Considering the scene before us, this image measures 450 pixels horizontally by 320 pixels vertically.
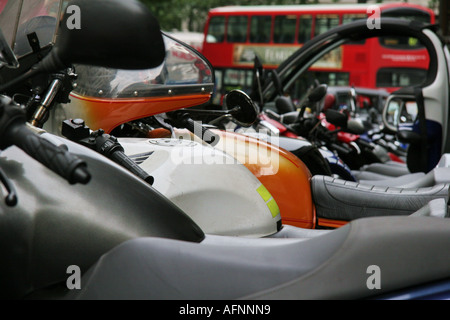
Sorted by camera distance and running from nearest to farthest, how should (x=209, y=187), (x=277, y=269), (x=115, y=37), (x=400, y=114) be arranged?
(x=115, y=37) → (x=277, y=269) → (x=209, y=187) → (x=400, y=114)

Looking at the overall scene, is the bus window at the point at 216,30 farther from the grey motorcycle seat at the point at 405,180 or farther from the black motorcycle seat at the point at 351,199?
the black motorcycle seat at the point at 351,199

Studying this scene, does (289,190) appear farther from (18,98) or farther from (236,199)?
(18,98)

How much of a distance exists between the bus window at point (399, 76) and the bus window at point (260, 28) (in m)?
3.68

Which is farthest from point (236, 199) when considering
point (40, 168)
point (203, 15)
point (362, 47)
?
point (203, 15)

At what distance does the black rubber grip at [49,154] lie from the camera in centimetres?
102

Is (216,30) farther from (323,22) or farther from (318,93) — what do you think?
(318,93)

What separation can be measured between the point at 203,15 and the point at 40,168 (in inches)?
1130

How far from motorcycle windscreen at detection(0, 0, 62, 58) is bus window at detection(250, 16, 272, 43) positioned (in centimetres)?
1592

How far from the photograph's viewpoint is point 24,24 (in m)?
1.77

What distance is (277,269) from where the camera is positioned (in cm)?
115

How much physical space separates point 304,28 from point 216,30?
11.2 feet

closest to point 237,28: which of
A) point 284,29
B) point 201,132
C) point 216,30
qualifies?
point 216,30

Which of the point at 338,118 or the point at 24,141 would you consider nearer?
the point at 24,141

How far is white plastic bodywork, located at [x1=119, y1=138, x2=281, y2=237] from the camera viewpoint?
6.93ft
